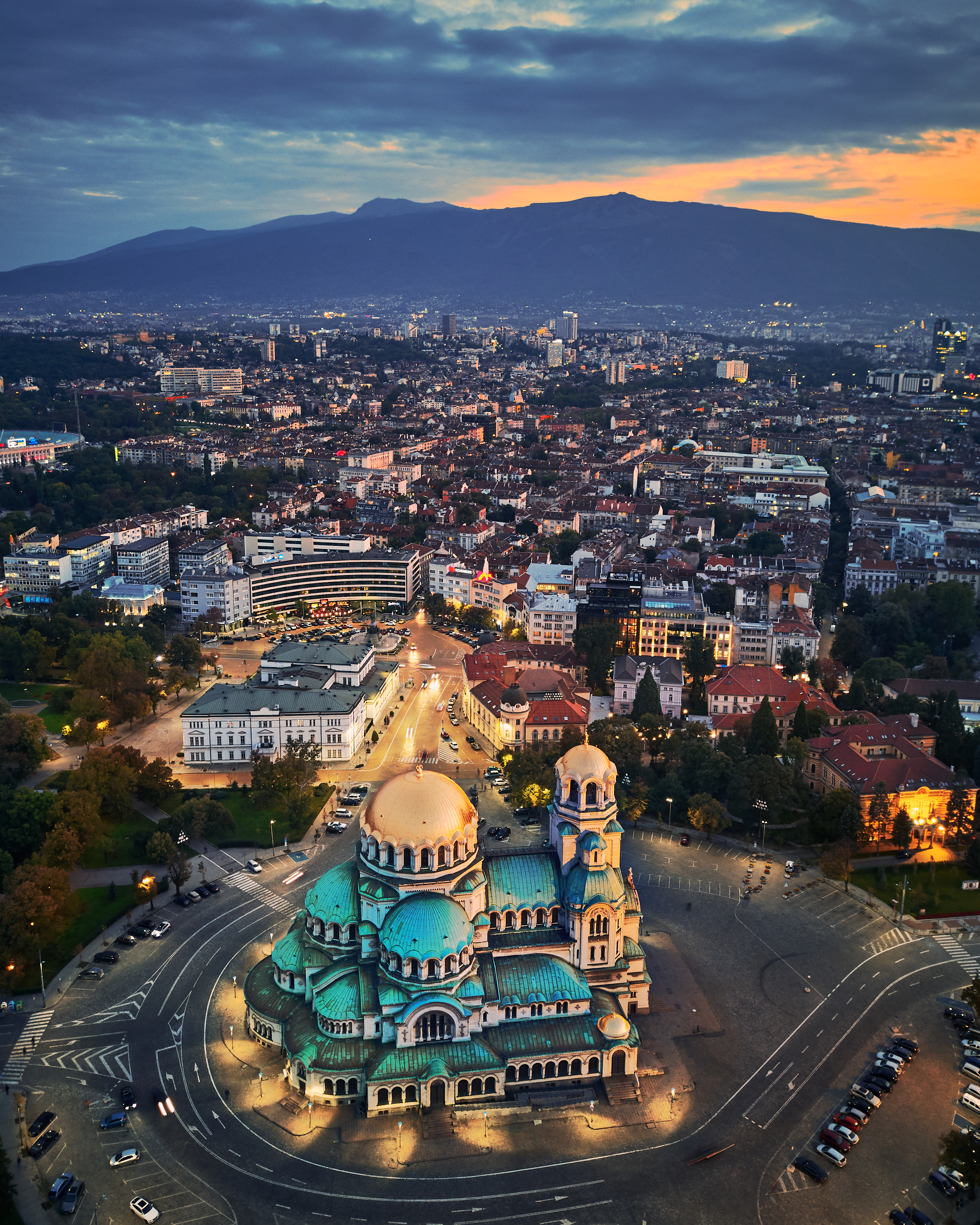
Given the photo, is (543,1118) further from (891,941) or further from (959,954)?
(959,954)

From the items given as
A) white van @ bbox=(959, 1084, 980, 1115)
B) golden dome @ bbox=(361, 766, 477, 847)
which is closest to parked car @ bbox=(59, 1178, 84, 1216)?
golden dome @ bbox=(361, 766, 477, 847)

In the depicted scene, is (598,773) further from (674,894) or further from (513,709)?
(513,709)

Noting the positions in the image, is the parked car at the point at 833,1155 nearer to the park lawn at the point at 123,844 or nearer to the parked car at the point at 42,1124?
the parked car at the point at 42,1124

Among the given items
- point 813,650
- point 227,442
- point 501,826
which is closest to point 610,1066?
point 501,826

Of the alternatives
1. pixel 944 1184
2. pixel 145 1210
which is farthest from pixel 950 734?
pixel 145 1210

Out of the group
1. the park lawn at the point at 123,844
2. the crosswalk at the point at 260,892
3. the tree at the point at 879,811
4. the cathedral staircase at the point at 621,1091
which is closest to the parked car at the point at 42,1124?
the crosswalk at the point at 260,892

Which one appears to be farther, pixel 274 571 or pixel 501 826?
pixel 274 571

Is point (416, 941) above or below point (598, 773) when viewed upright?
below
